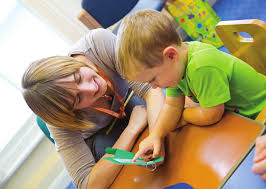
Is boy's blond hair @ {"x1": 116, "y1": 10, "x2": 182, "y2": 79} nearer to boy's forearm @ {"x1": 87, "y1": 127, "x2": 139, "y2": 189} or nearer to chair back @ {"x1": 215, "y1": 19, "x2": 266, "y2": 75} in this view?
chair back @ {"x1": 215, "y1": 19, "x2": 266, "y2": 75}

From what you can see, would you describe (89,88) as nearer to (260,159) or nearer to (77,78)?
(77,78)

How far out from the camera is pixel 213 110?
69 cm

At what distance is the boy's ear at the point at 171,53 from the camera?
66cm

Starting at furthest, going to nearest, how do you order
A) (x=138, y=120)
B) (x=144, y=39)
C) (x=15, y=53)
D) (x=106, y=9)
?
(x=15, y=53) → (x=106, y=9) → (x=138, y=120) → (x=144, y=39)

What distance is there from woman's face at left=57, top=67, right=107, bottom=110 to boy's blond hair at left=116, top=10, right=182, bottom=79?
0.89ft

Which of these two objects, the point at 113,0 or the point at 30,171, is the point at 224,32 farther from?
the point at 30,171

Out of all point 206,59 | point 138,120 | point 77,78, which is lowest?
point 138,120

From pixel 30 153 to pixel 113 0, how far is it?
61.3 inches

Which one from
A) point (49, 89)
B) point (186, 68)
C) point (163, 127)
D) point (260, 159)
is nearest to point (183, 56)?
point (186, 68)

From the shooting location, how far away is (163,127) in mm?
825

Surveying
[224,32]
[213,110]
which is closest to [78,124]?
[213,110]

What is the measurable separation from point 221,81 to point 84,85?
52 cm

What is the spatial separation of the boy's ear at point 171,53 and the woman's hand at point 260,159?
0.32 meters

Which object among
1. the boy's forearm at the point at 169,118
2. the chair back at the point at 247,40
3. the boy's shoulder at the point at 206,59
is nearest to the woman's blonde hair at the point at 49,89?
the boy's forearm at the point at 169,118
